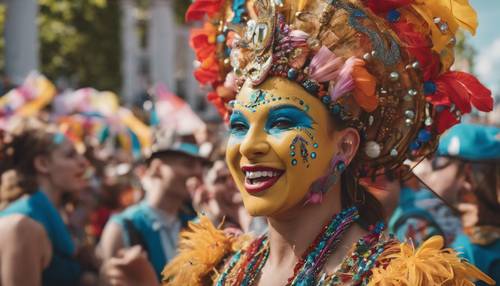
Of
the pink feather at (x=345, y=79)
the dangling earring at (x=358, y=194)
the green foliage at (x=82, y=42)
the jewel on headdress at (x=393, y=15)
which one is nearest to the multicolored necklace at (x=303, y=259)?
the dangling earring at (x=358, y=194)

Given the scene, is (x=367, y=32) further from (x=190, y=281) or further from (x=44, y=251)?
(x=44, y=251)

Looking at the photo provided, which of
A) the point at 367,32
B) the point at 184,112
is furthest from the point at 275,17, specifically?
the point at 184,112

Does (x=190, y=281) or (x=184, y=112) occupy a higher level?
(x=190, y=281)

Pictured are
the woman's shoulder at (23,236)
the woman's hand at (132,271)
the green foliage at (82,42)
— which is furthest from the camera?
the green foliage at (82,42)

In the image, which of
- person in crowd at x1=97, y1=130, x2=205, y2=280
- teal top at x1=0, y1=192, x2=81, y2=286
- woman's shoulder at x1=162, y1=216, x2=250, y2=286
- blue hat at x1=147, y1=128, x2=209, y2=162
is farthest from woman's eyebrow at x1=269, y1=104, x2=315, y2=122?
blue hat at x1=147, y1=128, x2=209, y2=162

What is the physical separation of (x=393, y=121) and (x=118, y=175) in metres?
6.56

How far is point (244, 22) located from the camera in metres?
3.16

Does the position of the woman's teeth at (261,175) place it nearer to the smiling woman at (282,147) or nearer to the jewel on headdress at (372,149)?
the smiling woman at (282,147)

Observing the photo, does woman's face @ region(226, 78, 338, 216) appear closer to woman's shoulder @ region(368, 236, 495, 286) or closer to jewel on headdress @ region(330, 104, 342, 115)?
jewel on headdress @ region(330, 104, 342, 115)

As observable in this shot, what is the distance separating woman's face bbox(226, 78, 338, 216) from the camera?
2746 millimetres

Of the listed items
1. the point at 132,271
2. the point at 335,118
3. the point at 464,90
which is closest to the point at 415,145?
the point at 464,90

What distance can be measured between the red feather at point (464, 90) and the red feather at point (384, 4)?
0.34 meters

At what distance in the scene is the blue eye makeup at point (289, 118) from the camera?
2766 millimetres

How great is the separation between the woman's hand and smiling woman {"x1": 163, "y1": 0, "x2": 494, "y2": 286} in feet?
2.69
